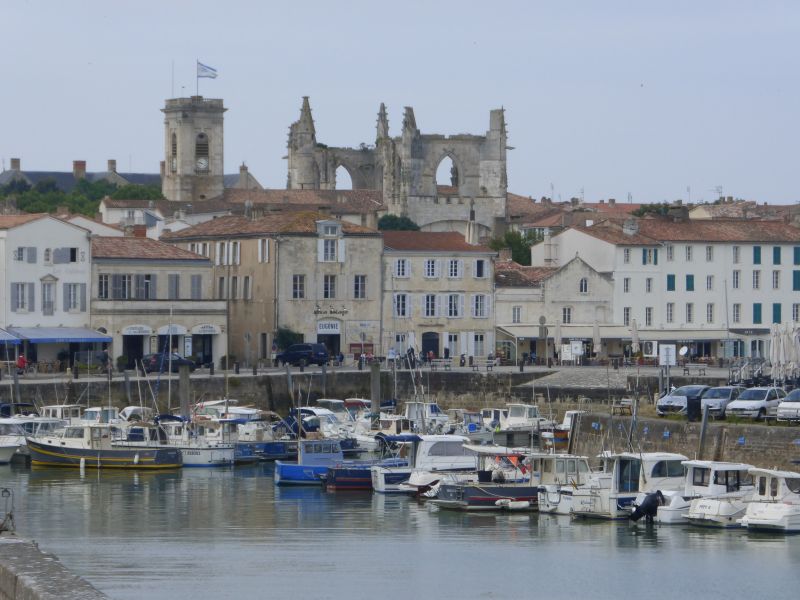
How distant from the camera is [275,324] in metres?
84.2

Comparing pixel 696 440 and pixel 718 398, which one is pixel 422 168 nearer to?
pixel 718 398

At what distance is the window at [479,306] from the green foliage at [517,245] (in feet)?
79.0

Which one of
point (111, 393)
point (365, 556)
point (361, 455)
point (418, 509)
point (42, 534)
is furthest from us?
point (111, 393)

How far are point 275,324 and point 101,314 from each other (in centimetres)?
768

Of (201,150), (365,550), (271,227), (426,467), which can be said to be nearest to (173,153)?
(201,150)

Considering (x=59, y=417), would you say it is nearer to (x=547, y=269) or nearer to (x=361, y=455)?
(x=361, y=455)

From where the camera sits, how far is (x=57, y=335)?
258 feet

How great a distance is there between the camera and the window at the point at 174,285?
8381cm

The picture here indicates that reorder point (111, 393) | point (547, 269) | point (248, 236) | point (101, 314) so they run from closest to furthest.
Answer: point (111, 393) → point (101, 314) → point (248, 236) → point (547, 269)

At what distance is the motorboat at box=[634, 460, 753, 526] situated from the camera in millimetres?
45500

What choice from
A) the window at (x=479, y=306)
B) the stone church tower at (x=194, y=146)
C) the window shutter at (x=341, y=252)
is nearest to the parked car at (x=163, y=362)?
the window shutter at (x=341, y=252)

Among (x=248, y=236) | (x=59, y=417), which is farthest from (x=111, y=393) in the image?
(x=248, y=236)

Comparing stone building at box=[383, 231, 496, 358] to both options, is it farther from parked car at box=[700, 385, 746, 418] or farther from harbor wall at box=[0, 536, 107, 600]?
harbor wall at box=[0, 536, 107, 600]

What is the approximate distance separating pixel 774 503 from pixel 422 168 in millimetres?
105135
